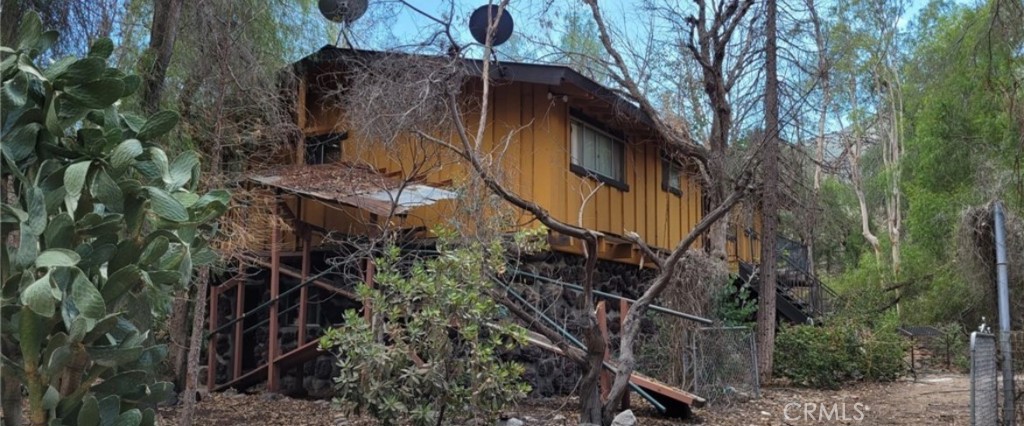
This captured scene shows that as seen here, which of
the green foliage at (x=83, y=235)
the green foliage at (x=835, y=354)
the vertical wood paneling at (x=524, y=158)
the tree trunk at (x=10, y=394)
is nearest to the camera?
the green foliage at (x=83, y=235)

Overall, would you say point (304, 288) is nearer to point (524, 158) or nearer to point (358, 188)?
point (358, 188)

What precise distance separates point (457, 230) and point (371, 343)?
57.3 inches

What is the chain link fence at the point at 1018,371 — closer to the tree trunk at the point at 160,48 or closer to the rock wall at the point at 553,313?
the rock wall at the point at 553,313

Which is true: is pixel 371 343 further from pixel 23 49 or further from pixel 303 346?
pixel 23 49

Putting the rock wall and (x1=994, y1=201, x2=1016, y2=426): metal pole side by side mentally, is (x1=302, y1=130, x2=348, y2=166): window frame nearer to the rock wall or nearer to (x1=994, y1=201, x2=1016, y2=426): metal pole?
the rock wall

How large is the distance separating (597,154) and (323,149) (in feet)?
13.2

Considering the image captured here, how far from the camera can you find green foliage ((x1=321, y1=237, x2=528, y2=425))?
5.91m

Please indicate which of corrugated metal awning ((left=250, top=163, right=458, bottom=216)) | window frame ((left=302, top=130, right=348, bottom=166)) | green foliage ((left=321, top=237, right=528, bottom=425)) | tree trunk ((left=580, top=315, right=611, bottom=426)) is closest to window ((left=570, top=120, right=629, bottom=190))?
corrugated metal awning ((left=250, top=163, right=458, bottom=216))

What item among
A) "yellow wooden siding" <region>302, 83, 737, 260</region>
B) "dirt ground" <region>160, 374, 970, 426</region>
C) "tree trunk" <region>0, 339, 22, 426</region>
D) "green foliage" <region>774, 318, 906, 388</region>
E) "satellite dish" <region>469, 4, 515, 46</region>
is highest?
"satellite dish" <region>469, 4, 515, 46</region>

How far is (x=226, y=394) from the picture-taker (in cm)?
1012

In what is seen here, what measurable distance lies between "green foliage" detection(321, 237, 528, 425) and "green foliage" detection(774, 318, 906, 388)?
7214mm

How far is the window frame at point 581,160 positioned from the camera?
1077 centimetres

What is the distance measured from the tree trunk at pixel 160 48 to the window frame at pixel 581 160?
5.27 meters

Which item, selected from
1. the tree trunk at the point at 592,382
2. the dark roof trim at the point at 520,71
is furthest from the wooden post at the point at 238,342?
the tree trunk at the point at 592,382
